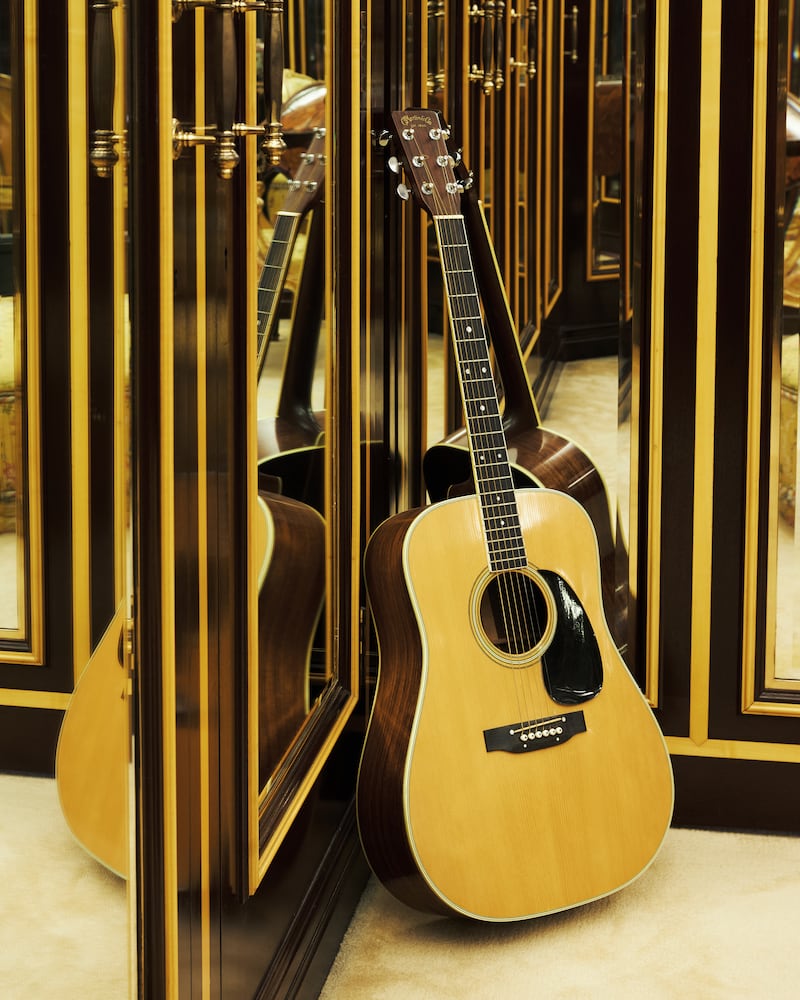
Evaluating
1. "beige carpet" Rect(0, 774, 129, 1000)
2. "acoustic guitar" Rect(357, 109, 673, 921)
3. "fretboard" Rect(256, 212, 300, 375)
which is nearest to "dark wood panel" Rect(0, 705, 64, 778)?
"beige carpet" Rect(0, 774, 129, 1000)

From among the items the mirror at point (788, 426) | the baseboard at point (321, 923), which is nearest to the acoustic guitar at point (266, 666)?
the baseboard at point (321, 923)

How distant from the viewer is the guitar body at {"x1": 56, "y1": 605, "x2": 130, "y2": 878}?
3.18 ft

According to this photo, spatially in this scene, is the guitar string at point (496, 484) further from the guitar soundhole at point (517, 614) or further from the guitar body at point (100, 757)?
the guitar body at point (100, 757)

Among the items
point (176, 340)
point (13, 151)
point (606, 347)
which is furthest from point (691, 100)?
point (13, 151)

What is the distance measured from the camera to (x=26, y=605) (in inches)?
35.1

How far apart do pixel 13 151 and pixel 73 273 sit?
0.12 meters

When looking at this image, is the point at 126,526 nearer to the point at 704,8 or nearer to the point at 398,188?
the point at 398,188

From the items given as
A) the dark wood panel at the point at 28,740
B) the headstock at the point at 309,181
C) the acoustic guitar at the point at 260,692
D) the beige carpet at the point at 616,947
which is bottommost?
the beige carpet at the point at 616,947

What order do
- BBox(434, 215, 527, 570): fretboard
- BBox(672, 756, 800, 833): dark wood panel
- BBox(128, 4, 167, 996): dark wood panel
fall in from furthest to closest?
BBox(672, 756, 800, 833): dark wood panel, BBox(434, 215, 527, 570): fretboard, BBox(128, 4, 167, 996): dark wood panel

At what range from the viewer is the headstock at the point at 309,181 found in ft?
5.55

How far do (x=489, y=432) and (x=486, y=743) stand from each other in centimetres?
50

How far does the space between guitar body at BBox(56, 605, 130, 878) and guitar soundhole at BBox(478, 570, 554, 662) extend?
1.02 metres

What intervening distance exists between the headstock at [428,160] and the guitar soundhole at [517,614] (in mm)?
618

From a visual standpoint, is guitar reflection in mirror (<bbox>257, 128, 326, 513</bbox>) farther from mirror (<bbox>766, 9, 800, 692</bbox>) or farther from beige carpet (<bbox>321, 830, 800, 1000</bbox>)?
mirror (<bbox>766, 9, 800, 692</bbox>)
